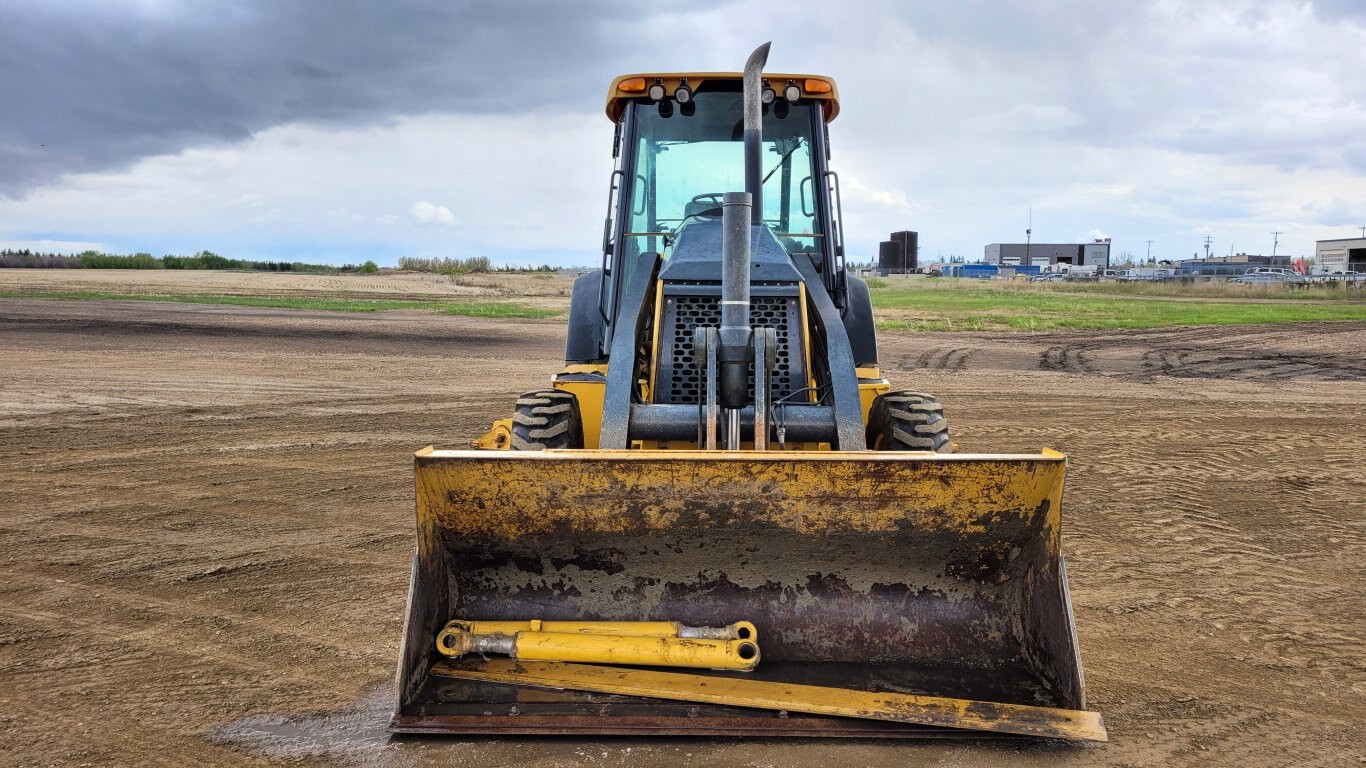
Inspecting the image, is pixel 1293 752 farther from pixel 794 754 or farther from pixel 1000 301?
pixel 1000 301

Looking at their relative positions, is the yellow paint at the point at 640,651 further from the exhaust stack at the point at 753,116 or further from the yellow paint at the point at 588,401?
the exhaust stack at the point at 753,116

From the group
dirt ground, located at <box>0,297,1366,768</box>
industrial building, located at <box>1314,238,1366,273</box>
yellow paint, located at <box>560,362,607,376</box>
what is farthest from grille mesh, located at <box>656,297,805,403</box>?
industrial building, located at <box>1314,238,1366,273</box>

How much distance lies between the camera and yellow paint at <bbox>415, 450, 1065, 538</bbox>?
357 centimetres

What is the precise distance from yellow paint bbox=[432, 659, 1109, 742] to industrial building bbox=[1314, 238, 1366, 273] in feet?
233

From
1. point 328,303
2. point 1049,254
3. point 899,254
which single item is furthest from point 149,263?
point 1049,254

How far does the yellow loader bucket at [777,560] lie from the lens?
3537 millimetres

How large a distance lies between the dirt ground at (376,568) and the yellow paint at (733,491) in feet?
2.68

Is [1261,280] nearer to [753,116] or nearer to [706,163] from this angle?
[706,163]

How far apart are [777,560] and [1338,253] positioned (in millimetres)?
85827

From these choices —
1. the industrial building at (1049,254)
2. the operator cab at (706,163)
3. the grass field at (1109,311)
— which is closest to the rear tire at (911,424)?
the operator cab at (706,163)

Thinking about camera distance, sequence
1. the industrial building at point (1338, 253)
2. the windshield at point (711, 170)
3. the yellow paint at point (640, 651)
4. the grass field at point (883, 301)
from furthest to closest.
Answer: the industrial building at point (1338, 253), the grass field at point (883, 301), the windshield at point (711, 170), the yellow paint at point (640, 651)

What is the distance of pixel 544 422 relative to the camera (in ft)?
15.1

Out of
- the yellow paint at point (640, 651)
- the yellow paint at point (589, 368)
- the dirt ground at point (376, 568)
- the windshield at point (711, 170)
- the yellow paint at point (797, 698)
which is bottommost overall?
the dirt ground at point (376, 568)

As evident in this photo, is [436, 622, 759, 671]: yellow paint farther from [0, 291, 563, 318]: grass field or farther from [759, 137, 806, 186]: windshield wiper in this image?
[0, 291, 563, 318]: grass field
